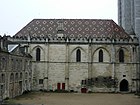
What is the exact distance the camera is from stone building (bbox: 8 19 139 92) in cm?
3516

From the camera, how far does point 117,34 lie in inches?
1465

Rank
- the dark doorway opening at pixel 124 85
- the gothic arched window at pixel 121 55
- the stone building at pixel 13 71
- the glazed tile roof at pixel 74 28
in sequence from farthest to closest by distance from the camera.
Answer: the glazed tile roof at pixel 74 28, the gothic arched window at pixel 121 55, the dark doorway opening at pixel 124 85, the stone building at pixel 13 71

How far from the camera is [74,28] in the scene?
38188 mm

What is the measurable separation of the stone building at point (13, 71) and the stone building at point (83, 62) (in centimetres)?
225

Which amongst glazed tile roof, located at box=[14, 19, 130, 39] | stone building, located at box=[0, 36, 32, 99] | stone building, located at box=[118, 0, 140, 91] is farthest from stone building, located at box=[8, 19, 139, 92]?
stone building, located at box=[118, 0, 140, 91]

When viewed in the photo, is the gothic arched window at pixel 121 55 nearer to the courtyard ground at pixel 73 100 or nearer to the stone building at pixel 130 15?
the stone building at pixel 130 15

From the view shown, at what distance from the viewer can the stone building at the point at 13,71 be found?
24125 mm

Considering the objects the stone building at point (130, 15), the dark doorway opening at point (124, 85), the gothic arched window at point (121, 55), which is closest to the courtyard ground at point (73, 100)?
the dark doorway opening at point (124, 85)

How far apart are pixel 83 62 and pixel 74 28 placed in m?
6.21

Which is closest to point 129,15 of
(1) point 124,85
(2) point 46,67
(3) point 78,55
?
(1) point 124,85

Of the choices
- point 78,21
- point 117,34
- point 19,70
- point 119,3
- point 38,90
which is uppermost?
point 119,3

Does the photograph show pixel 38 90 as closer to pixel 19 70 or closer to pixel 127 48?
pixel 19 70

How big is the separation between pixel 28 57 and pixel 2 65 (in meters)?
9.66

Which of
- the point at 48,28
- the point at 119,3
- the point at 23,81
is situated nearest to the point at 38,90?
the point at 23,81
